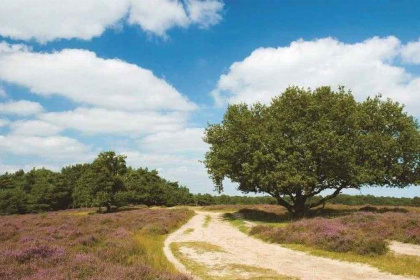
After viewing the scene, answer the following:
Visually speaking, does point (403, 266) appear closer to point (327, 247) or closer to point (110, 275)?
point (327, 247)

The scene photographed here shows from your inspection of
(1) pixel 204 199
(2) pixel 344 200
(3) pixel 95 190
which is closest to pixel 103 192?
(3) pixel 95 190

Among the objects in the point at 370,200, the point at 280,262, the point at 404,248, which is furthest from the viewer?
the point at 370,200

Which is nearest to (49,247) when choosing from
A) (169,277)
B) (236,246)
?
(169,277)

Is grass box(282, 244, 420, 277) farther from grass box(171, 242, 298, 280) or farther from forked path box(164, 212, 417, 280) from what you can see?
grass box(171, 242, 298, 280)

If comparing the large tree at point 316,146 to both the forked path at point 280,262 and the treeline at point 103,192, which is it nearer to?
the forked path at point 280,262

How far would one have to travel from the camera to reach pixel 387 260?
18.3 m

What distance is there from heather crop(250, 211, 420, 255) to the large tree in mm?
9424

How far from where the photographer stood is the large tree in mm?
40406

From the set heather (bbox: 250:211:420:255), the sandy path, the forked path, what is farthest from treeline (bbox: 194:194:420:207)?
the forked path

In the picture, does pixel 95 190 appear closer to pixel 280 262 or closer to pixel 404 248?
pixel 280 262

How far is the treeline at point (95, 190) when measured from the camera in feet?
228

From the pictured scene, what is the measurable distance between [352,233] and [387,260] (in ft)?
17.2

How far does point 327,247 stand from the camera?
22016 millimetres

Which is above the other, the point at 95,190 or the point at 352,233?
A: the point at 95,190
